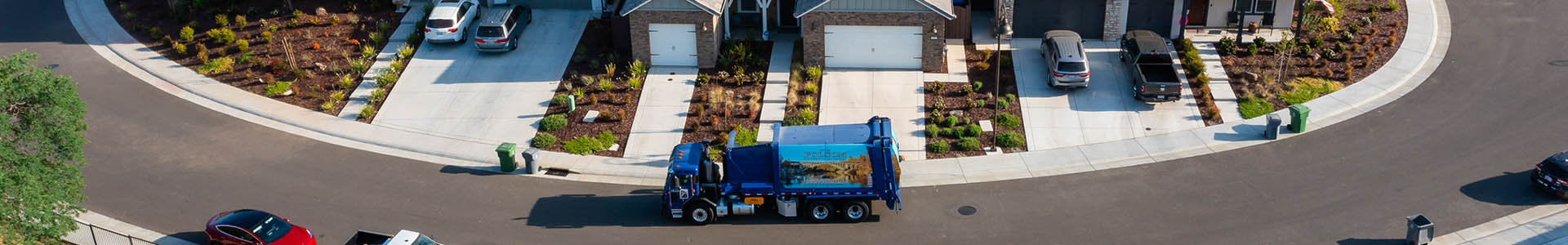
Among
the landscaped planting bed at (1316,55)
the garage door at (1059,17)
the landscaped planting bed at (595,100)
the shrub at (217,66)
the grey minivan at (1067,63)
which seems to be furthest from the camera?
the garage door at (1059,17)

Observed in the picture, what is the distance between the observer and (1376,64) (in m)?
42.3

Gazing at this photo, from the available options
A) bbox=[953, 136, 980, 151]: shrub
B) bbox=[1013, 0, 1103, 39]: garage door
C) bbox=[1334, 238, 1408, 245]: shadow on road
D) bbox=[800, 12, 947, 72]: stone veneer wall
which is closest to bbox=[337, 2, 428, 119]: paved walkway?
bbox=[800, 12, 947, 72]: stone veneer wall

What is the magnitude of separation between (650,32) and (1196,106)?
16.4m

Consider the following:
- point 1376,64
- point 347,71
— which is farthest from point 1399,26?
point 347,71

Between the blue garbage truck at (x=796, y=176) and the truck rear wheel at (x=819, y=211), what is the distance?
0.02 m

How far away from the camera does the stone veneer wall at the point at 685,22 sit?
1667 inches

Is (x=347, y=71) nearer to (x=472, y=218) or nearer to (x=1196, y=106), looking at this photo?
(x=472, y=218)

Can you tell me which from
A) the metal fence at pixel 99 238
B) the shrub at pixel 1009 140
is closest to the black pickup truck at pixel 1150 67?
the shrub at pixel 1009 140

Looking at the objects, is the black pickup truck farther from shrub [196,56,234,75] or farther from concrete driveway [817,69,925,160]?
shrub [196,56,234,75]

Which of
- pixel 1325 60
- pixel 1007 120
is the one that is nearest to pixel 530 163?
pixel 1007 120

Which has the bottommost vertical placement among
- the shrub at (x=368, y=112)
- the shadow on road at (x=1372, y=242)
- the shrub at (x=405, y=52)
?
the shadow on road at (x=1372, y=242)

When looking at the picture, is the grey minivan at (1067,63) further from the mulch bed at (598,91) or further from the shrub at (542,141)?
the shrub at (542,141)

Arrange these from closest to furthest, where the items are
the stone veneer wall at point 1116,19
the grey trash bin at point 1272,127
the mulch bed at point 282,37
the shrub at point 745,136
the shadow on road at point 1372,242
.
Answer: the shadow on road at point 1372,242 < the grey trash bin at point 1272,127 < the shrub at point 745,136 < the mulch bed at point 282,37 < the stone veneer wall at point 1116,19

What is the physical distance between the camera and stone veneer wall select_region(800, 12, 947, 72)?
136 ft
